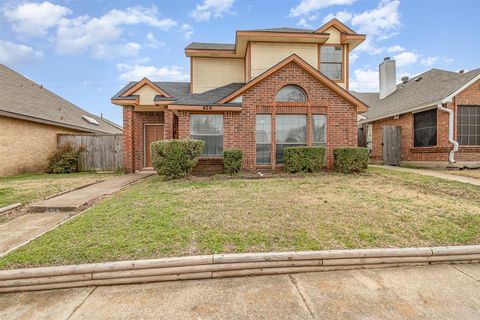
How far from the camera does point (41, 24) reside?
51.8 feet

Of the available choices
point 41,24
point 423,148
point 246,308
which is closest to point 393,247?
point 246,308

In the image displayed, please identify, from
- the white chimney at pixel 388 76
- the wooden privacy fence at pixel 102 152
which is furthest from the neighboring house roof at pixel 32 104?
the white chimney at pixel 388 76

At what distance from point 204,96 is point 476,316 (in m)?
10.2

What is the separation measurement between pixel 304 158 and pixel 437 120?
25.4ft

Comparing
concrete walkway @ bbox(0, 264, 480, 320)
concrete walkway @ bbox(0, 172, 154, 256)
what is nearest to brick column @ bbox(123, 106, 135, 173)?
concrete walkway @ bbox(0, 172, 154, 256)

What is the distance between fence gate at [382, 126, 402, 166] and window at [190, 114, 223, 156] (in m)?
10.5

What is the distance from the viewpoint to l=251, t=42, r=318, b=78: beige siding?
1121cm

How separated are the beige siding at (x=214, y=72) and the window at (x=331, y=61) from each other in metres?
4.19

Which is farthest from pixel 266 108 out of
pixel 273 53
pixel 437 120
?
pixel 437 120

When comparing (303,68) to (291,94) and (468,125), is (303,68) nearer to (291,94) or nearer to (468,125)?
(291,94)

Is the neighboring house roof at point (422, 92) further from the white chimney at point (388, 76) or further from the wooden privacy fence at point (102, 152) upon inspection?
the wooden privacy fence at point (102, 152)

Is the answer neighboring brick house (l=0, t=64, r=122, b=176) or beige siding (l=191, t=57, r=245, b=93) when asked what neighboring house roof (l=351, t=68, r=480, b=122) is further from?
neighboring brick house (l=0, t=64, r=122, b=176)

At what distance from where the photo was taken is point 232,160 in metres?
9.17

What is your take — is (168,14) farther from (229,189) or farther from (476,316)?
(476,316)
